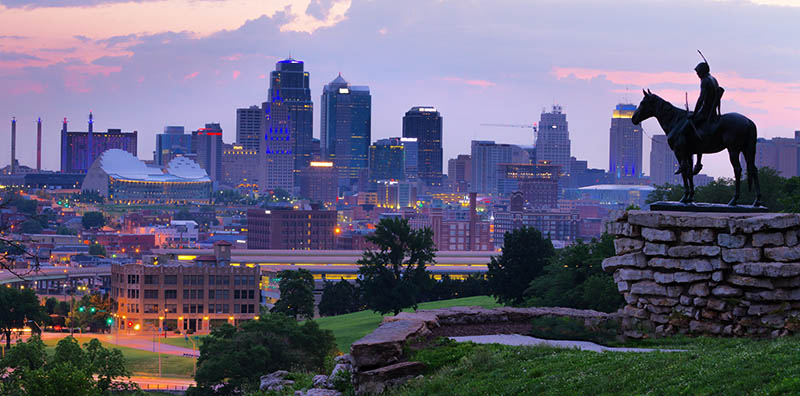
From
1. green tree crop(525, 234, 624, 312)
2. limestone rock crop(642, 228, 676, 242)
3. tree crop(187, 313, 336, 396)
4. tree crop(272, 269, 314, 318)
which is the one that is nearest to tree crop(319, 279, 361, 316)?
tree crop(272, 269, 314, 318)

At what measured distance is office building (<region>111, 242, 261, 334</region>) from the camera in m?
107

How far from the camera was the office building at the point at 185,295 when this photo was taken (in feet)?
351

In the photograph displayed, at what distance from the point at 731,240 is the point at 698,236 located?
53cm

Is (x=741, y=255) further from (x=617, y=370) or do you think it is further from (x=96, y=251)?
(x=96, y=251)

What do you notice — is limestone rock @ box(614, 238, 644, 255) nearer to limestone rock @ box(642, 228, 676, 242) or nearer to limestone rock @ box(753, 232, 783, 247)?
limestone rock @ box(642, 228, 676, 242)

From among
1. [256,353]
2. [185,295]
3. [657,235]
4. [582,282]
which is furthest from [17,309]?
[657,235]

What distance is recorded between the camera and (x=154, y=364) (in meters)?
74.6

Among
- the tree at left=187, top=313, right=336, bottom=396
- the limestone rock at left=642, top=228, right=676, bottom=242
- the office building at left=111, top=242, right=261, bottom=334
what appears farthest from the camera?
the office building at left=111, top=242, right=261, bottom=334

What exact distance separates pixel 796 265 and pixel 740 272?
740 millimetres

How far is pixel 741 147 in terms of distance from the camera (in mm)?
16078

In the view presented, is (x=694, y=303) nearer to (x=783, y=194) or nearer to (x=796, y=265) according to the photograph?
(x=796, y=265)

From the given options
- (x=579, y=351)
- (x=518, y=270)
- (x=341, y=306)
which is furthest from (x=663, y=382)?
(x=341, y=306)

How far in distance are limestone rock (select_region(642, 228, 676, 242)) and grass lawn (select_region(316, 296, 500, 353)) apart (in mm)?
45891

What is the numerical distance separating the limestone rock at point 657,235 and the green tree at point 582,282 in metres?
16.9
